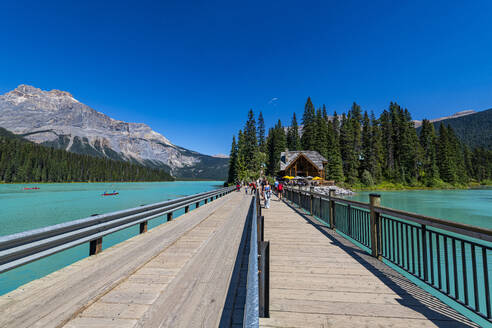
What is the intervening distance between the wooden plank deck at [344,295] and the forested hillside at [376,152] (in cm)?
5204

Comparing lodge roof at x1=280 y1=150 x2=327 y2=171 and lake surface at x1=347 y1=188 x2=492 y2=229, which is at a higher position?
lodge roof at x1=280 y1=150 x2=327 y2=171

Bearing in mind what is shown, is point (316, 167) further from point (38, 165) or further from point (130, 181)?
point (130, 181)

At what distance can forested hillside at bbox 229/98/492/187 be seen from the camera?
5712 cm

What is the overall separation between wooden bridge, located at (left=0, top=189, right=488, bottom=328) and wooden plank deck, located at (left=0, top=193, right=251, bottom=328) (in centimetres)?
1

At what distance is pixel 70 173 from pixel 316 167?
117 metres

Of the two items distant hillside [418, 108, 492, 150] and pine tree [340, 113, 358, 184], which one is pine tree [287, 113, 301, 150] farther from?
distant hillside [418, 108, 492, 150]

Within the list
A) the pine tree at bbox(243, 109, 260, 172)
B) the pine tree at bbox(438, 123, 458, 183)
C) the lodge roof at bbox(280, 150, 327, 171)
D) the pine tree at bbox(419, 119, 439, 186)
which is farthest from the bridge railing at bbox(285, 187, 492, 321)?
the pine tree at bbox(438, 123, 458, 183)

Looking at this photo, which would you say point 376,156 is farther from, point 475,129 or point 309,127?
point 475,129

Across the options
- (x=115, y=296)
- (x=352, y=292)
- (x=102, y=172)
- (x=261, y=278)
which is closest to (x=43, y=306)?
(x=115, y=296)

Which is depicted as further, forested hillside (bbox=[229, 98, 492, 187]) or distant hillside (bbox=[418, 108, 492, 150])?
distant hillside (bbox=[418, 108, 492, 150])

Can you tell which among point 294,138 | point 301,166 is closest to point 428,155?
point 294,138

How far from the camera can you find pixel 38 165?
96.8 m

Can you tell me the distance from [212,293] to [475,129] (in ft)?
813

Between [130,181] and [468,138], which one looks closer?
[130,181]
